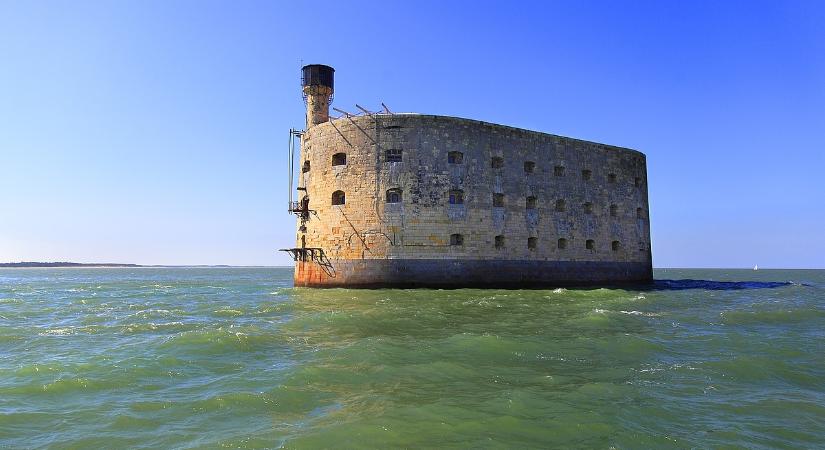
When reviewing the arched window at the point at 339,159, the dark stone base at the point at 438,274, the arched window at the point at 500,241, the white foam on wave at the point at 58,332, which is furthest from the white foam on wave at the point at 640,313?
the white foam on wave at the point at 58,332

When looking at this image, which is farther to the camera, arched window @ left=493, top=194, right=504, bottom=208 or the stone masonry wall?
arched window @ left=493, top=194, right=504, bottom=208

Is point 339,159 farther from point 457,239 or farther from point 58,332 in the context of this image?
point 58,332

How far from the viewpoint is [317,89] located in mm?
25578

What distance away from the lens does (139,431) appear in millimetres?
4977

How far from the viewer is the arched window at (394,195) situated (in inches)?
860

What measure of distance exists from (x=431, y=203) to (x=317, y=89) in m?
8.65

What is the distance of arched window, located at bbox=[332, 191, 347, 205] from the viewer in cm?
2256

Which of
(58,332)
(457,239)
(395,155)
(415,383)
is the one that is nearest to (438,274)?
(457,239)

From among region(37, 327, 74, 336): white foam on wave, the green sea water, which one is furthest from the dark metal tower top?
region(37, 327, 74, 336): white foam on wave

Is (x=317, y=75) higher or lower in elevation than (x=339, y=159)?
higher

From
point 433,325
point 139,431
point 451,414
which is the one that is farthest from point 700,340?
point 139,431

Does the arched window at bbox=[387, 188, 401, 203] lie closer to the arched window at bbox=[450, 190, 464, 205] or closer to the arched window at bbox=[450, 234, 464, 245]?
the arched window at bbox=[450, 190, 464, 205]

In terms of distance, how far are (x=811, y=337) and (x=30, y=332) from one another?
16230 millimetres

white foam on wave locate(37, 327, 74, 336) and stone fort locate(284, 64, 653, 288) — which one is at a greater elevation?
stone fort locate(284, 64, 653, 288)
